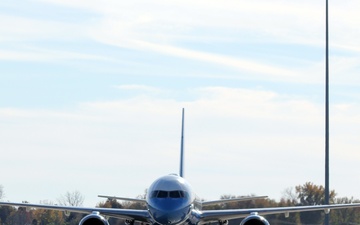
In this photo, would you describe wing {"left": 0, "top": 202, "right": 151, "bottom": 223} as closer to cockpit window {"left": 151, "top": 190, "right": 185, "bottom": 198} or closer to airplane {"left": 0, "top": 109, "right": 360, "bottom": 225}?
airplane {"left": 0, "top": 109, "right": 360, "bottom": 225}

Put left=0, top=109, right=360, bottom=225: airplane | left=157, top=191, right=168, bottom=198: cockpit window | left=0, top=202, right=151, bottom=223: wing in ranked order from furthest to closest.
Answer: left=0, top=202, right=151, bottom=223: wing
left=157, top=191, right=168, bottom=198: cockpit window
left=0, top=109, right=360, bottom=225: airplane

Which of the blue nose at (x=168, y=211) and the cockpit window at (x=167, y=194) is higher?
the cockpit window at (x=167, y=194)

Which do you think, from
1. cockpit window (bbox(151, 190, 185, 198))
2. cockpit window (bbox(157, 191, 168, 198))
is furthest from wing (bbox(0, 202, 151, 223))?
cockpit window (bbox(157, 191, 168, 198))

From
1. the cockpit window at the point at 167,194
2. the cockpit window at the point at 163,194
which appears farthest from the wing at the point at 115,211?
the cockpit window at the point at 163,194

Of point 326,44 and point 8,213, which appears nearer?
point 326,44

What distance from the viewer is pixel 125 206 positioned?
71.8 metres

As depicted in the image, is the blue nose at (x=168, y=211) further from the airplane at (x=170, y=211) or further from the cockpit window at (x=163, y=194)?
the cockpit window at (x=163, y=194)

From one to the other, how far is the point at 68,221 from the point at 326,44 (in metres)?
31.4

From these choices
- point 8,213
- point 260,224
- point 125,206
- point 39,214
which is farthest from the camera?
point 39,214

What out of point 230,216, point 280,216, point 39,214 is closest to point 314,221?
point 280,216

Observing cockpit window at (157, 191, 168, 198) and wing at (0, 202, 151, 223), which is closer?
cockpit window at (157, 191, 168, 198)

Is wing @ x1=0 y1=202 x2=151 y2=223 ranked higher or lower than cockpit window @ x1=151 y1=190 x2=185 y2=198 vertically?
lower

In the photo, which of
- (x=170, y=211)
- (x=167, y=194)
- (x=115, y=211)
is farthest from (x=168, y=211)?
(x=115, y=211)

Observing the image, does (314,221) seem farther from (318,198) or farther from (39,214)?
(39,214)
